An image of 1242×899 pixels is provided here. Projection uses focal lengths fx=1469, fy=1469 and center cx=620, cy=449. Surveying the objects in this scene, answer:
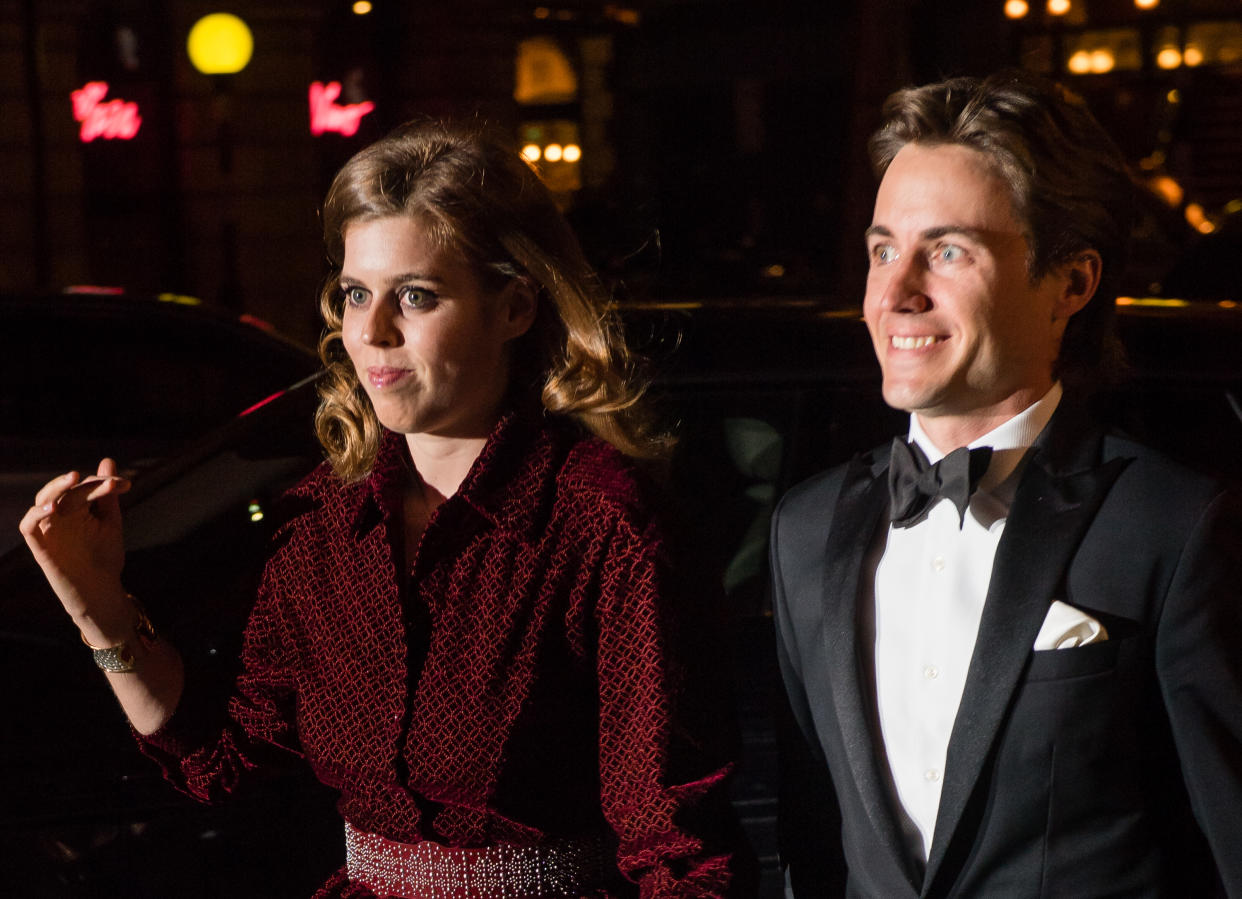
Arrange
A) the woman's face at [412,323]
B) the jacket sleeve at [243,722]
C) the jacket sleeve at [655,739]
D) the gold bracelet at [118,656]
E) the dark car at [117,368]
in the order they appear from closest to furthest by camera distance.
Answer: the jacket sleeve at [655,739]
the woman's face at [412,323]
the gold bracelet at [118,656]
the jacket sleeve at [243,722]
the dark car at [117,368]

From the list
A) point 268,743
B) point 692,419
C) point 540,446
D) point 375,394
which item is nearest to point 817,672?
point 540,446

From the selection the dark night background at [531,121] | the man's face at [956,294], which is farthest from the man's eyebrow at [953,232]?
the dark night background at [531,121]

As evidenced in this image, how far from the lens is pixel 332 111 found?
1370 cm

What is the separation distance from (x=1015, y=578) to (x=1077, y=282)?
1.35 feet

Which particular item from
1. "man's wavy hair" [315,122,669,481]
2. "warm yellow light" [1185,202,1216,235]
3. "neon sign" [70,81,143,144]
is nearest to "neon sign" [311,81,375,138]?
"neon sign" [70,81,143,144]

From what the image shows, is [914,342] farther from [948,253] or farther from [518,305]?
[518,305]

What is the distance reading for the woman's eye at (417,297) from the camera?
2.09 metres

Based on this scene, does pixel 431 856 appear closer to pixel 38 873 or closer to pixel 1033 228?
pixel 38 873

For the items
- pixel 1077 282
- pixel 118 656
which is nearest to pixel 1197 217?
pixel 1077 282

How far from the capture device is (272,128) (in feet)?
44.4

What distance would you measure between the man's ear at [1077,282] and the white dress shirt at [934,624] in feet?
0.35

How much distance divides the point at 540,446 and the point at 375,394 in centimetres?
27

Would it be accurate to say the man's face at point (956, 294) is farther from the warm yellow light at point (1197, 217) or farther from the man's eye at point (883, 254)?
the warm yellow light at point (1197, 217)

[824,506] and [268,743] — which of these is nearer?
[824,506]
